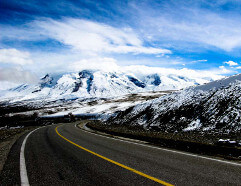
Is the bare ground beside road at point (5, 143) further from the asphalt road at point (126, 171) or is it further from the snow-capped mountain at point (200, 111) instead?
the snow-capped mountain at point (200, 111)

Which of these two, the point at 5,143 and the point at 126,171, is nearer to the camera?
the point at 126,171

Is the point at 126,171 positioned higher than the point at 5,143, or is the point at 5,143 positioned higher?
the point at 126,171

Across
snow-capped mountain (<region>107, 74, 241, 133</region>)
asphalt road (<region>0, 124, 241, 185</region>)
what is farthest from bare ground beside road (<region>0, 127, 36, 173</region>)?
snow-capped mountain (<region>107, 74, 241, 133</region>)

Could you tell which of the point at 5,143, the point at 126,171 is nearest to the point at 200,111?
the point at 126,171

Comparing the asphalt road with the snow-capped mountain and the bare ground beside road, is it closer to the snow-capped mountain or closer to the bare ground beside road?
the bare ground beside road

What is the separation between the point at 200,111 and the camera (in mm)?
20328

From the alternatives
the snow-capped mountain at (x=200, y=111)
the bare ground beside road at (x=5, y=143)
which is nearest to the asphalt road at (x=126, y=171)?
the bare ground beside road at (x=5, y=143)

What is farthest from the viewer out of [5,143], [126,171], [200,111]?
[200,111]

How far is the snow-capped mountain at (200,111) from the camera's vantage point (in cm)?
1665

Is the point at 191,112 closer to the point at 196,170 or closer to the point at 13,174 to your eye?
the point at 196,170

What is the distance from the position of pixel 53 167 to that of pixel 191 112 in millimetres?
17715

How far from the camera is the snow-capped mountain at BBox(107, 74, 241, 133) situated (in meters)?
16.7

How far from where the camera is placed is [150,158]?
317 inches

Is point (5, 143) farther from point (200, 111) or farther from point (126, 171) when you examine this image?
point (200, 111)
